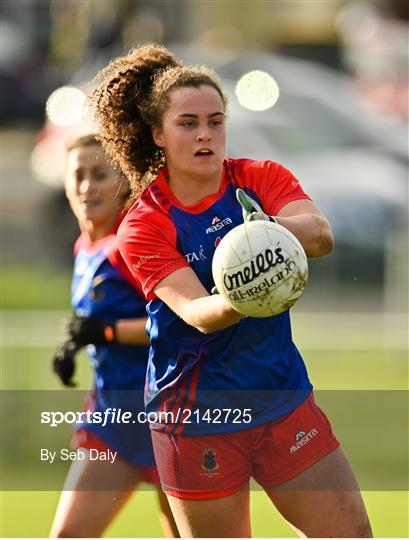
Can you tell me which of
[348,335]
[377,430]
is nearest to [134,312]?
[377,430]

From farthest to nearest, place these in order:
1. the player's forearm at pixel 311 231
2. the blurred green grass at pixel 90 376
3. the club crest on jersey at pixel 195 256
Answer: the blurred green grass at pixel 90 376
the club crest on jersey at pixel 195 256
the player's forearm at pixel 311 231

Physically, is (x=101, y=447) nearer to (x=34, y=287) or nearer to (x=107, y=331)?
(x=107, y=331)

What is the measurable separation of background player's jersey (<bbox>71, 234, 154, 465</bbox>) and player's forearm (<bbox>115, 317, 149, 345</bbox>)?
7cm

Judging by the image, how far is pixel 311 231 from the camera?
439 cm

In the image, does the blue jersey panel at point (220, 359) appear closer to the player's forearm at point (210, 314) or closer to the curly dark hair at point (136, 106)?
Result: the player's forearm at point (210, 314)

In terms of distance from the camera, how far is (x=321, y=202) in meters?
15.2

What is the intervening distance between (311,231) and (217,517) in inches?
38.5

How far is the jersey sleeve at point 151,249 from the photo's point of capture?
4430 millimetres

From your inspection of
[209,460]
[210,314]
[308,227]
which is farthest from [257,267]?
[209,460]

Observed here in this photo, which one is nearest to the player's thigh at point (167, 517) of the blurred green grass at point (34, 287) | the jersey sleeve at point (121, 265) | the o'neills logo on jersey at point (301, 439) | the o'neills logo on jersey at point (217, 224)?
the jersey sleeve at point (121, 265)

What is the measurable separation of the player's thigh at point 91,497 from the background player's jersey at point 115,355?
10 centimetres

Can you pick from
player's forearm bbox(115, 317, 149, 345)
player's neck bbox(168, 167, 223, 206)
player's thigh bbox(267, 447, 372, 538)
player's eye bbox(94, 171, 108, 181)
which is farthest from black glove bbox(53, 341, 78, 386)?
player's thigh bbox(267, 447, 372, 538)

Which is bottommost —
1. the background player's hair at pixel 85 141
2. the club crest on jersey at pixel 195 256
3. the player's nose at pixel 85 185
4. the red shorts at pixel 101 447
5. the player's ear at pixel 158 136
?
the red shorts at pixel 101 447

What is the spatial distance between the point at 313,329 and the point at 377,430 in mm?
4407
